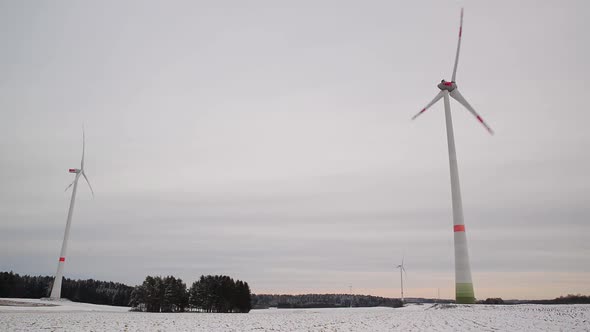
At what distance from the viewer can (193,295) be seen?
113 metres

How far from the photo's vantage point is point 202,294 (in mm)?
111812

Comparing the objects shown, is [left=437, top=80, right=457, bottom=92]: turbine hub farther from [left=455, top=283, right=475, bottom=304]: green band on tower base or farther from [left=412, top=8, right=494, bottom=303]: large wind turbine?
[left=455, top=283, right=475, bottom=304]: green band on tower base

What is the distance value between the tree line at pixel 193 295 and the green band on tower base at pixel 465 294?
7500 centimetres

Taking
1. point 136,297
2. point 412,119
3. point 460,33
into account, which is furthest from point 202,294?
point 460,33

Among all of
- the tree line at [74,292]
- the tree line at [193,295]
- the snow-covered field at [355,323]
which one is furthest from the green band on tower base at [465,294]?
the tree line at [74,292]

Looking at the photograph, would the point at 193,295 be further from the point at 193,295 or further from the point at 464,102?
the point at 464,102

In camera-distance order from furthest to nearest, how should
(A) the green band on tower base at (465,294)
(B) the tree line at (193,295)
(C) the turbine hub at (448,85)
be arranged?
(B) the tree line at (193,295) → (C) the turbine hub at (448,85) → (A) the green band on tower base at (465,294)

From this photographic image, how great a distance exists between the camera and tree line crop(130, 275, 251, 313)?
348 ft

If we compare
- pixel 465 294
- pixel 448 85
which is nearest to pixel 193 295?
pixel 465 294

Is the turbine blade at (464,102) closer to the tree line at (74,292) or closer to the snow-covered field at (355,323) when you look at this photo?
the snow-covered field at (355,323)

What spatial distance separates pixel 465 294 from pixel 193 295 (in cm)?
8016

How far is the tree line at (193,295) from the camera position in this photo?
106 metres

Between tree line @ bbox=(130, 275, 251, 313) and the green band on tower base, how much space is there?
75.0m

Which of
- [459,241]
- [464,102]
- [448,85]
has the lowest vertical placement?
[459,241]
